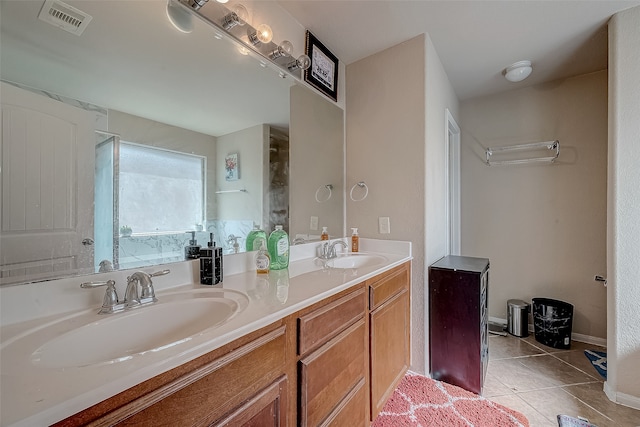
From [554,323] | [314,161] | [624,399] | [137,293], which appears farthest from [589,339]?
[137,293]

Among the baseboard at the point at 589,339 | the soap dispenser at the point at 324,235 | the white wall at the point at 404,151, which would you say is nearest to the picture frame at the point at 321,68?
the white wall at the point at 404,151

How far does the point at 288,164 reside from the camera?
5.53 feet

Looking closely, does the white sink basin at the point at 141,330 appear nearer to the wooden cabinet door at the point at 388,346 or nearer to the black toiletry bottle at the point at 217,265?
the black toiletry bottle at the point at 217,265

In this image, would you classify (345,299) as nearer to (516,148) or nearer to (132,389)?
(132,389)

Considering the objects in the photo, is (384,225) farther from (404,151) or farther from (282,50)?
(282,50)

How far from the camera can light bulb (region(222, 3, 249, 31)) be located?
1.27 m

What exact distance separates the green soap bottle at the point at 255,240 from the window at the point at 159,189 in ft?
0.89

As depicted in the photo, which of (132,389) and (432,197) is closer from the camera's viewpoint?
(132,389)

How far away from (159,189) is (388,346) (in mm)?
1401

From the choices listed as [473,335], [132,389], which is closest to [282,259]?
[132,389]

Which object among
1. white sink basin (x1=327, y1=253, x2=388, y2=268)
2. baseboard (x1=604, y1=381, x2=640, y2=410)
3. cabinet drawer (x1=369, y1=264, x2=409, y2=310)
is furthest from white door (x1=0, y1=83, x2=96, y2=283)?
baseboard (x1=604, y1=381, x2=640, y2=410)

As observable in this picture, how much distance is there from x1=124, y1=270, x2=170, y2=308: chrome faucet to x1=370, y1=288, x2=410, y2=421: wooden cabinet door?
0.97m

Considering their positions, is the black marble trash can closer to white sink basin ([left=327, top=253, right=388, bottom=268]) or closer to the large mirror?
white sink basin ([left=327, top=253, right=388, bottom=268])

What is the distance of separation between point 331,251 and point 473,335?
1025mm
